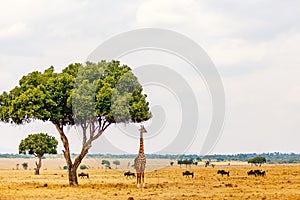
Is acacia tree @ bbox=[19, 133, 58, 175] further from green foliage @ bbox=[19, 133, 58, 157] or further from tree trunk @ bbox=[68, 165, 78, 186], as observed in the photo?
tree trunk @ bbox=[68, 165, 78, 186]

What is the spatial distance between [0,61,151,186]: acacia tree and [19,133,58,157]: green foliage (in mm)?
41848

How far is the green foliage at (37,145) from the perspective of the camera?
93188 mm

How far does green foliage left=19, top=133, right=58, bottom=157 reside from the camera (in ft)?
306

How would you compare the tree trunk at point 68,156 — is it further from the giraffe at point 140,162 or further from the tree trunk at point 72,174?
the giraffe at point 140,162

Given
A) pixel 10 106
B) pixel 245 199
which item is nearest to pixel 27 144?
pixel 10 106

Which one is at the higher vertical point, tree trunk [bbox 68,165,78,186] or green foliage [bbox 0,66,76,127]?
green foliage [bbox 0,66,76,127]

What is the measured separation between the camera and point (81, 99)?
157ft

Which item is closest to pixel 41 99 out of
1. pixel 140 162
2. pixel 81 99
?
pixel 81 99

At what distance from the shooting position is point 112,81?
48.7 m

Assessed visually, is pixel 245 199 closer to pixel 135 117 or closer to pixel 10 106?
pixel 135 117

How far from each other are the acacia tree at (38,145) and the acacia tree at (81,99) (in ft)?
137

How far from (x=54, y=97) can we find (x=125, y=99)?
666 centimetres

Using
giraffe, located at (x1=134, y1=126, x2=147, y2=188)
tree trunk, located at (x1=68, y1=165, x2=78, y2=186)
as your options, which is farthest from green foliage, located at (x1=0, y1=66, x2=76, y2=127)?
giraffe, located at (x1=134, y1=126, x2=147, y2=188)

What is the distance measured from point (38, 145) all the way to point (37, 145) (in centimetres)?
17
